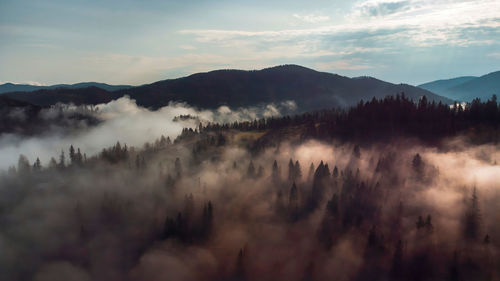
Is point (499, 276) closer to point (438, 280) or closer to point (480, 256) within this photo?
point (480, 256)

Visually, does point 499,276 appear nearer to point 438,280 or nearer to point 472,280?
point 472,280

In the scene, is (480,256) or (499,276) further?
(480,256)

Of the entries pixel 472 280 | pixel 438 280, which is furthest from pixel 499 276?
pixel 438 280

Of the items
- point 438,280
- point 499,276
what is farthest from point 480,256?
point 438,280

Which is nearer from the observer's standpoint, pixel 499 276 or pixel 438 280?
pixel 499 276

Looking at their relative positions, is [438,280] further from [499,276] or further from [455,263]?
[499,276]

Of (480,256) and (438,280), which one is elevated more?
(480,256)
